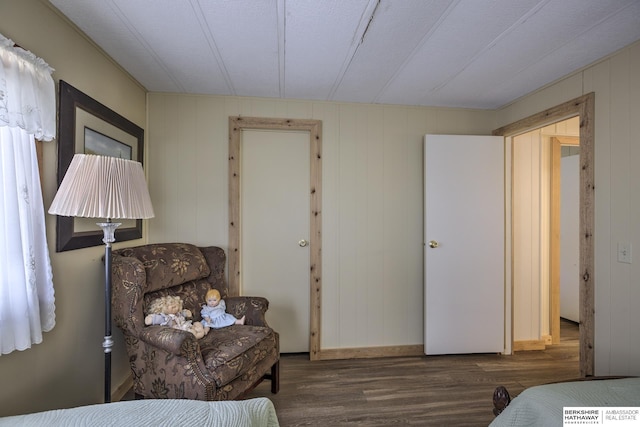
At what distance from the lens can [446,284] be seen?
8.75 ft

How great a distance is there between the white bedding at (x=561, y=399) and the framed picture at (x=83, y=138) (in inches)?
85.9

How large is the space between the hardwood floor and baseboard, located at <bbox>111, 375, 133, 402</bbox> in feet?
2.99

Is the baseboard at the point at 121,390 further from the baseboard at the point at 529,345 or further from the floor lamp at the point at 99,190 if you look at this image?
the baseboard at the point at 529,345

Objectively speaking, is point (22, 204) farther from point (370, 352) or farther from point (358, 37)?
point (370, 352)

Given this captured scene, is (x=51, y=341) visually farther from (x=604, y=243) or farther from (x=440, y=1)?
(x=604, y=243)

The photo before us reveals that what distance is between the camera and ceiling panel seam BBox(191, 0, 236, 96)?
4.84ft

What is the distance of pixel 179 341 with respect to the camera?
60.6 inches

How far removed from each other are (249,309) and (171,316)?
55 cm

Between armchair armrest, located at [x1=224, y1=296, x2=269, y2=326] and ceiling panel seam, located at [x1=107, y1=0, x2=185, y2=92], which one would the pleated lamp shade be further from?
armchair armrest, located at [x1=224, y1=296, x2=269, y2=326]

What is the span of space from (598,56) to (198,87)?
2.85 m

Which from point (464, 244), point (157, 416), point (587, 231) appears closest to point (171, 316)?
point (157, 416)

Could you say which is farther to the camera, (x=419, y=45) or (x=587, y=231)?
(x=587, y=231)

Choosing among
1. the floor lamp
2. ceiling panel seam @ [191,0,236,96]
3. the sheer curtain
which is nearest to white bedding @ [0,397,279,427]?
the sheer curtain

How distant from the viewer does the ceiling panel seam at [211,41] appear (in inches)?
58.1
